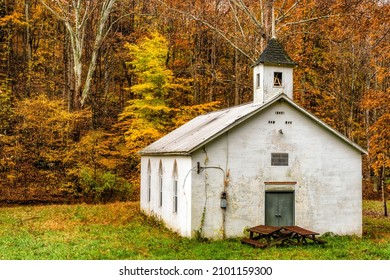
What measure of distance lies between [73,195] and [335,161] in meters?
19.4

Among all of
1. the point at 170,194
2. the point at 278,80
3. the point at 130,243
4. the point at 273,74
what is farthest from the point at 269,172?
the point at 130,243

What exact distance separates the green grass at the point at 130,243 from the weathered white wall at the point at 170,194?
51 cm

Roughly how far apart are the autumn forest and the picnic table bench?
7916mm

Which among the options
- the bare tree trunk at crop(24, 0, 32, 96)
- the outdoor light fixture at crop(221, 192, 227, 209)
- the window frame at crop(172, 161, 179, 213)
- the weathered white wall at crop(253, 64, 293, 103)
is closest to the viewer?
the outdoor light fixture at crop(221, 192, 227, 209)

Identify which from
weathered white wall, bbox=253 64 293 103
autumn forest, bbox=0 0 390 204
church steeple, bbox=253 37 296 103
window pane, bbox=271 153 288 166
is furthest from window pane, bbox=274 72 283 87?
autumn forest, bbox=0 0 390 204

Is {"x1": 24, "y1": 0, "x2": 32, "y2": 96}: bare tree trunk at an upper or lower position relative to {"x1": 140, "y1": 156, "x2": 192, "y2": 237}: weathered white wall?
upper

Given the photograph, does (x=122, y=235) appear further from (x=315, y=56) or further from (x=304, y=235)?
(x=315, y=56)

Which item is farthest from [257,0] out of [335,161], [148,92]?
[335,161]

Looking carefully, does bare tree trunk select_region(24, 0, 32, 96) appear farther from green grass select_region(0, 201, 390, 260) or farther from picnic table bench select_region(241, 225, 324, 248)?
picnic table bench select_region(241, 225, 324, 248)

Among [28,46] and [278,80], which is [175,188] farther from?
[28,46]

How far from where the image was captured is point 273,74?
67.9 feet

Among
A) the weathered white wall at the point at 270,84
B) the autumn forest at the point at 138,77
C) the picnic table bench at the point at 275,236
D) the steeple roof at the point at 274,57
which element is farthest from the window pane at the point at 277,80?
the picnic table bench at the point at 275,236

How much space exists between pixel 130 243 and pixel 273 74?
30.8ft

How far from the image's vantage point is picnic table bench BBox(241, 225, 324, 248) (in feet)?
55.6
